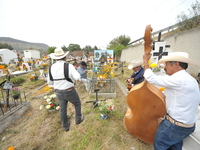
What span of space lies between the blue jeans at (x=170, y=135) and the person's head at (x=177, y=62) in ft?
2.52

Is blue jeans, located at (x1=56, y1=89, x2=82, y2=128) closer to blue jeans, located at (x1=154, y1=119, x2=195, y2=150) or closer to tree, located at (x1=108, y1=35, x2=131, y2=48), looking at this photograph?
blue jeans, located at (x1=154, y1=119, x2=195, y2=150)

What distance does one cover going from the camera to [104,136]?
7.36 ft

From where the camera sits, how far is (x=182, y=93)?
3.72 feet

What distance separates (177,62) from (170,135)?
1.04 meters

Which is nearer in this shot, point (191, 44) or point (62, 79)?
point (62, 79)

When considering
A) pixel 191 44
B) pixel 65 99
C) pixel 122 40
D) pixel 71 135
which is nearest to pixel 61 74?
pixel 65 99

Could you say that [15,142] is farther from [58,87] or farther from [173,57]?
[173,57]

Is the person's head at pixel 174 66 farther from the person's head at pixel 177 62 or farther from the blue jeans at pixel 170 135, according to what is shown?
the blue jeans at pixel 170 135

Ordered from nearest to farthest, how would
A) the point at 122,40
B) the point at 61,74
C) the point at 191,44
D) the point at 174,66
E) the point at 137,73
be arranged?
the point at 174,66 < the point at 61,74 < the point at 137,73 < the point at 191,44 < the point at 122,40

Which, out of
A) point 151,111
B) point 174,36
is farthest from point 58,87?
point 174,36

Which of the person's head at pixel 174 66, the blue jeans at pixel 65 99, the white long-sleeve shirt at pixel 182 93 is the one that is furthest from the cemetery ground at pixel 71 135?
the person's head at pixel 174 66

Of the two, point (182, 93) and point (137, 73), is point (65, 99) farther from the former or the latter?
point (182, 93)

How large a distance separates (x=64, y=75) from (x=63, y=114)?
1127 millimetres

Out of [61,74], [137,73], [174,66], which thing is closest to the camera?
[174,66]
